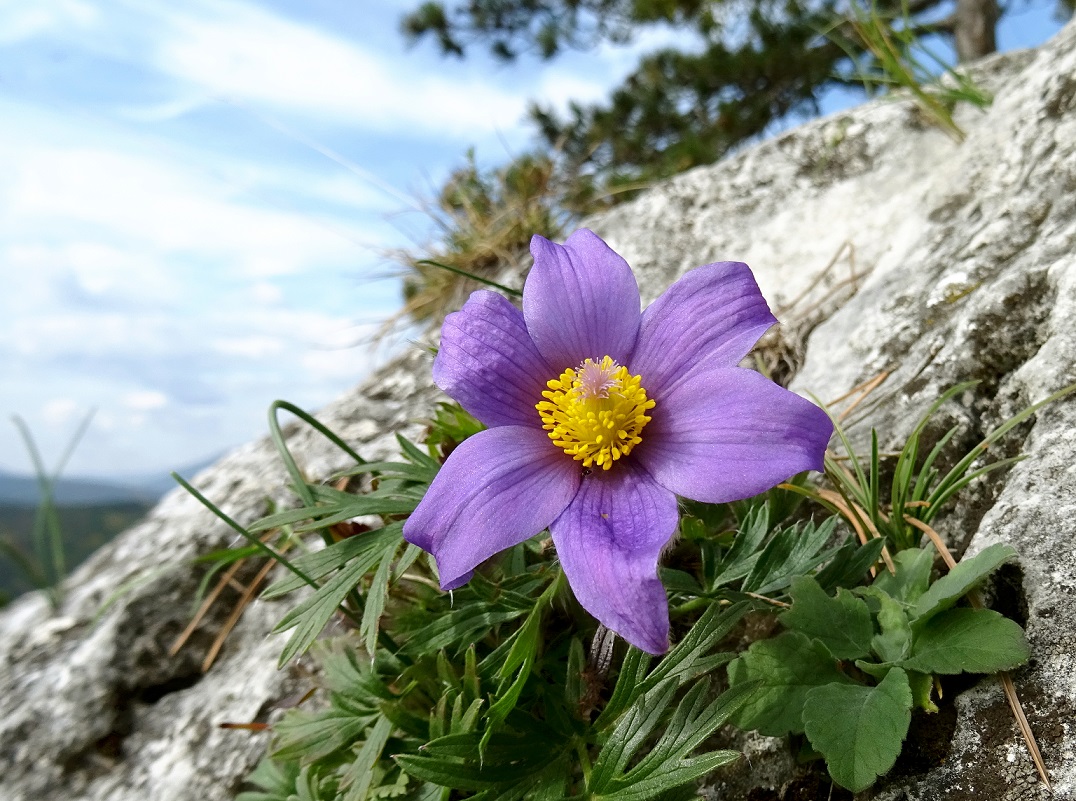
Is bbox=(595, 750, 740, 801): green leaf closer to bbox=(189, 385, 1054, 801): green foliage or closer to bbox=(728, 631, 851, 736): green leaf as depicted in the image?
bbox=(189, 385, 1054, 801): green foliage

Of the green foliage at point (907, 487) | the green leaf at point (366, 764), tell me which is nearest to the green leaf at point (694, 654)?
the green foliage at point (907, 487)

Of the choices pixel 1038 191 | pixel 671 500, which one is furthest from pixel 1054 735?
pixel 1038 191

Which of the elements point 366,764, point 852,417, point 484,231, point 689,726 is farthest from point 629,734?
point 484,231

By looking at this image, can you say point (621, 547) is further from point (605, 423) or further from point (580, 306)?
point (580, 306)

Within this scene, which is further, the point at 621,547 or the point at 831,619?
the point at 831,619

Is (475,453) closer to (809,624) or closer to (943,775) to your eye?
(809,624)

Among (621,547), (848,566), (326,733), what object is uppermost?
(621,547)
